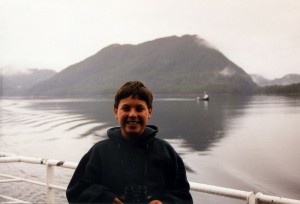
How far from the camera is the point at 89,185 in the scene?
6.48ft

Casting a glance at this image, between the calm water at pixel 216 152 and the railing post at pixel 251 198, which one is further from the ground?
the railing post at pixel 251 198

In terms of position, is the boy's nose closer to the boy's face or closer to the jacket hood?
the boy's face

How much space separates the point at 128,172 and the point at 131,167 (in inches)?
1.3

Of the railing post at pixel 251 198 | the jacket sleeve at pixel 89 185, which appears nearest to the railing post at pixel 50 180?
the jacket sleeve at pixel 89 185

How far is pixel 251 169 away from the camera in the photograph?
29.3 m

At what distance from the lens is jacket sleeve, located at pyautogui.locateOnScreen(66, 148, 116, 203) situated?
6.29ft

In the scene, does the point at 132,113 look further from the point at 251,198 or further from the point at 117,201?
the point at 251,198

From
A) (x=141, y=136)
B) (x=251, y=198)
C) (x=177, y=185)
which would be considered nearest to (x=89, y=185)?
(x=141, y=136)

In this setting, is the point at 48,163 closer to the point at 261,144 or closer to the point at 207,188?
the point at 207,188

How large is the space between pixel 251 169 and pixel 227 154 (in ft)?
19.0

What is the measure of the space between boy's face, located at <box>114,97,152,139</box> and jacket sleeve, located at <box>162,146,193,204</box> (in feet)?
0.86

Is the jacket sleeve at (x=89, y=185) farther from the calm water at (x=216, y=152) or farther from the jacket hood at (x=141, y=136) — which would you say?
the calm water at (x=216, y=152)

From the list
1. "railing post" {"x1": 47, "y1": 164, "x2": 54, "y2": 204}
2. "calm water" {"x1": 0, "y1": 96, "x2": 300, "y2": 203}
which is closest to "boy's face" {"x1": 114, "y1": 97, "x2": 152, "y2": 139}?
"railing post" {"x1": 47, "y1": 164, "x2": 54, "y2": 204}

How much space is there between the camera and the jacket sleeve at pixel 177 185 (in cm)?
199
